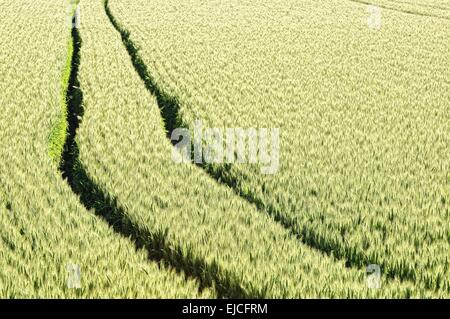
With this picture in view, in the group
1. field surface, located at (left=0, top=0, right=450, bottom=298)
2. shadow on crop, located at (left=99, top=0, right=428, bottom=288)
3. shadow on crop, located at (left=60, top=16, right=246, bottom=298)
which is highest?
field surface, located at (left=0, top=0, right=450, bottom=298)

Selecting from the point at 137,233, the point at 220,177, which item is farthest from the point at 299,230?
the point at 220,177

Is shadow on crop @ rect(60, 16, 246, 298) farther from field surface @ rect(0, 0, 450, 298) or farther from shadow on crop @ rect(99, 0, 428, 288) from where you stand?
shadow on crop @ rect(99, 0, 428, 288)

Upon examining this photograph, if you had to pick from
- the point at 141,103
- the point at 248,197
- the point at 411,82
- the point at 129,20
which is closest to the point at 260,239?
the point at 248,197

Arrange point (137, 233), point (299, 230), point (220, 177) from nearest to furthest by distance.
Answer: point (299, 230), point (137, 233), point (220, 177)

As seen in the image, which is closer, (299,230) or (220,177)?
(299,230)

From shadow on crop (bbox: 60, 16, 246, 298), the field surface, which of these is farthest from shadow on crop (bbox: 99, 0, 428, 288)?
shadow on crop (bbox: 60, 16, 246, 298)

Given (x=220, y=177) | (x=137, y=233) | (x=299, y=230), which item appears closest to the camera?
(x=299, y=230)

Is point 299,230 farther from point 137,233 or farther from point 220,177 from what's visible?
point 220,177

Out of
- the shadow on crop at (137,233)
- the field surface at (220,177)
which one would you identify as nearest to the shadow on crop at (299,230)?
the field surface at (220,177)
